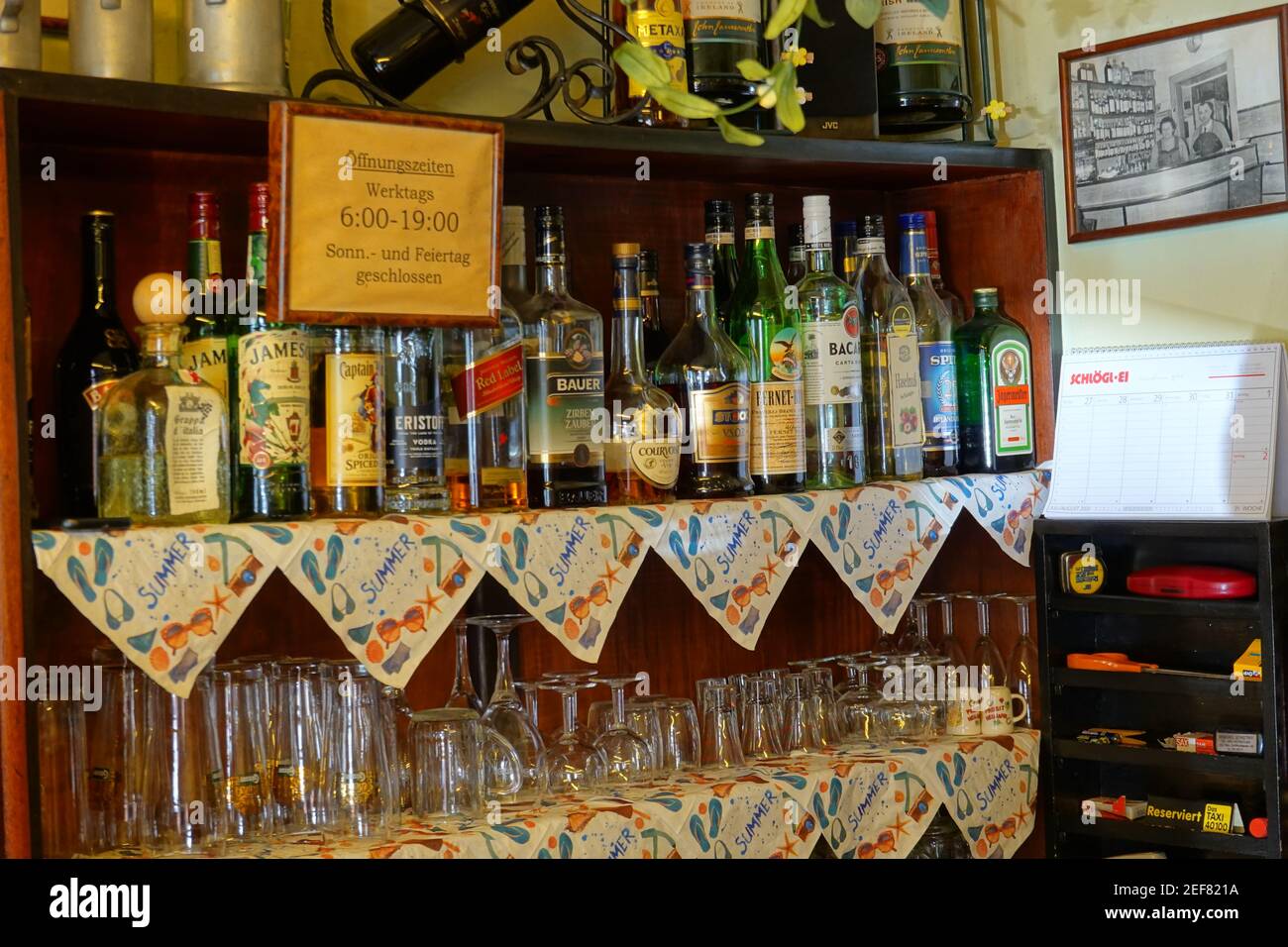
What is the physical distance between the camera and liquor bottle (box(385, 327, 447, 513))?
1809 mm

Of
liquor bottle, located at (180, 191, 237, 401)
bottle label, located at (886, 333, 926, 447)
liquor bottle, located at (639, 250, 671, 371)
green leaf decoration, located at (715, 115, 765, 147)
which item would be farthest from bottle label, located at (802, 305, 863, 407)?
green leaf decoration, located at (715, 115, 765, 147)

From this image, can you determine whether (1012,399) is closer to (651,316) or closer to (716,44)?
(651,316)

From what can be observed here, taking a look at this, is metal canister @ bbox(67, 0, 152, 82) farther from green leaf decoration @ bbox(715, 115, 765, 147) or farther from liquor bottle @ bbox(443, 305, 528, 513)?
green leaf decoration @ bbox(715, 115, 765, 147)

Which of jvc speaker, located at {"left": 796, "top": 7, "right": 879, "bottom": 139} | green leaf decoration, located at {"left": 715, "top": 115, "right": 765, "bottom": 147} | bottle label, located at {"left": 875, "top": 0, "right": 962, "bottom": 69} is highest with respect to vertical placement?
bottle label, located at {"left": 875, "top": 0, "right": 962, "bottom": 69}

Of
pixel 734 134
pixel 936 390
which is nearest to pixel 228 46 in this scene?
pixel 734 134

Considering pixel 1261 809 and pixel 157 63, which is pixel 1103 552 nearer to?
pixel 1261 809

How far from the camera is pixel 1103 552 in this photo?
231cm

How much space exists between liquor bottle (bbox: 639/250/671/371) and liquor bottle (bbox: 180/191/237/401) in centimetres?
65

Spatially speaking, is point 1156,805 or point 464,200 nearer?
point 464,200

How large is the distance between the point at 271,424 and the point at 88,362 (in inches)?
9.1

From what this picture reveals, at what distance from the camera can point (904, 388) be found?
2.24 m
